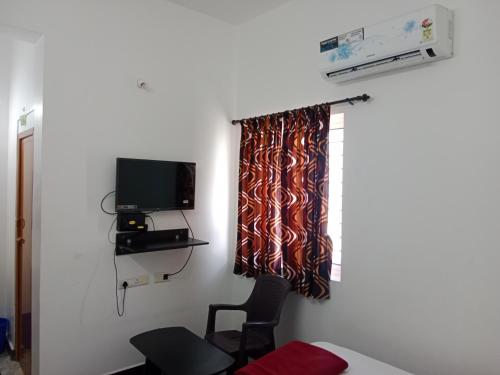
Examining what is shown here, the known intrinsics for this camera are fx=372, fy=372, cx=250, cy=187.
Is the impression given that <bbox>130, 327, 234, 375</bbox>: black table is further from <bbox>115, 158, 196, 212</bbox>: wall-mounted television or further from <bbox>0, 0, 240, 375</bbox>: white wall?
<bbox>115, 158, 196, 212</bbox>: wall-mounted television

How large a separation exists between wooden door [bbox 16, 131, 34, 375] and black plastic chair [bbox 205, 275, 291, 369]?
1550mm

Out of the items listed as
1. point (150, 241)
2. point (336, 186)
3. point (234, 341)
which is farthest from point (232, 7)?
point (234, 341)

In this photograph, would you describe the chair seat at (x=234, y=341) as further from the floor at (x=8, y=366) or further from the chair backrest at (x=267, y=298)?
the floor at (x=8, y=366)

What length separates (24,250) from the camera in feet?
10.5

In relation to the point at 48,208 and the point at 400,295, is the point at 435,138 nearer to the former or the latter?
the point at 400,295

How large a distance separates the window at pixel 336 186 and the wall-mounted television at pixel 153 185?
1151mm

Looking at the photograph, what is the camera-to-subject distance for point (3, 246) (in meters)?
3.86

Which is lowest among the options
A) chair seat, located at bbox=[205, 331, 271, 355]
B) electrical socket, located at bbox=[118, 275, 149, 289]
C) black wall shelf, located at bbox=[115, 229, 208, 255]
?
chair seat, located at bbox=[205, 331, 271, 355]

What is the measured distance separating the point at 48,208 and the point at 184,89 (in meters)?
1.42

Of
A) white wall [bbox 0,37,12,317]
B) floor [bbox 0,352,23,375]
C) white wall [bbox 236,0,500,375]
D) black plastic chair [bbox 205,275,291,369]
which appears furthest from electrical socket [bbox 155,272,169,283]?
white wall [bbox 0,37,12,317]

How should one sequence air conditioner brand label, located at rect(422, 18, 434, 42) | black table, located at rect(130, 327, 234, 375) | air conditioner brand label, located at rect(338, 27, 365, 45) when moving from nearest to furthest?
air conditioner brand label, located at rect(422, 18, 434, 42), black table, located at rect(130, 327, 234, 375), air conditioner brand label, located at rect(338, 27, 365, 45)

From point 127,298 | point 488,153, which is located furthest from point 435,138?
point 127,298

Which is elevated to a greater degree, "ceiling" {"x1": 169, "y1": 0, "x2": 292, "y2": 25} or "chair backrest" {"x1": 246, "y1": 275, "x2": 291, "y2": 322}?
"ceiling" {"x1": 169, "y1": 0, "x2": 292, "y2": 25}

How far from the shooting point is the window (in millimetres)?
2656
